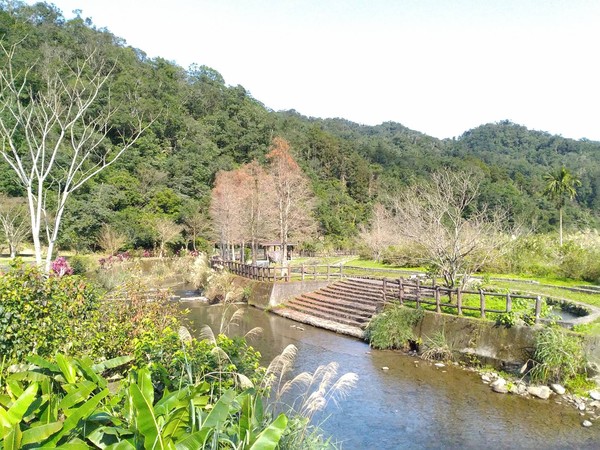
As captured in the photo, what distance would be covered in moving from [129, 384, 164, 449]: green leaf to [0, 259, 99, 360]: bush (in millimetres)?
3207

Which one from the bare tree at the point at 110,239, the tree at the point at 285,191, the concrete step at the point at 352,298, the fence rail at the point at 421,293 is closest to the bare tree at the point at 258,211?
the tree at the point at 285,191

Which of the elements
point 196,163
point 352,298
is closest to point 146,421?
point 352,298

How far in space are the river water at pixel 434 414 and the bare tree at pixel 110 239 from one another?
29582 millimetres

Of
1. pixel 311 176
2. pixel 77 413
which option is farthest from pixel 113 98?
pixel 77 413

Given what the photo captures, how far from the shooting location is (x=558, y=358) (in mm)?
9719

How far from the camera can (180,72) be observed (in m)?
75.2

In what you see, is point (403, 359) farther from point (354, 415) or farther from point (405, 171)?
point (405, 171)

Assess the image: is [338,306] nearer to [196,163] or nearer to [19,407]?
[19,407]

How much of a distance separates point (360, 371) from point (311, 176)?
49046 millimetres

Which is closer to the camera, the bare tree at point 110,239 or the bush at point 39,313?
the bush at point 39,313

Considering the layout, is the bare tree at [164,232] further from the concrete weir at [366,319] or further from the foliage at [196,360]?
the foliage at [196,360]

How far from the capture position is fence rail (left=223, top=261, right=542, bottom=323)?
12.1 meters

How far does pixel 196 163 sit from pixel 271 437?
5149 centimetres

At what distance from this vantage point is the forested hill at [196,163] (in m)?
41.3
